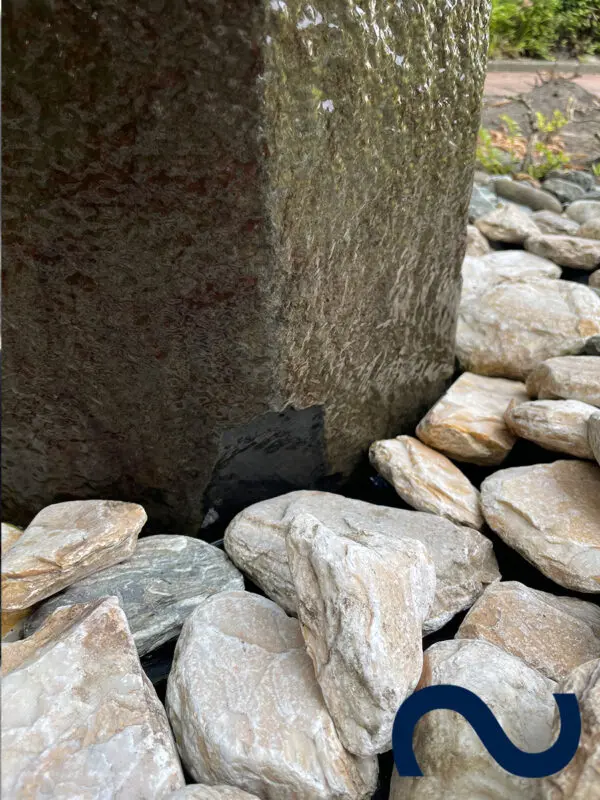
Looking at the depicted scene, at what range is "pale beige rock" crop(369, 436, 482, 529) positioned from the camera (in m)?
1.64

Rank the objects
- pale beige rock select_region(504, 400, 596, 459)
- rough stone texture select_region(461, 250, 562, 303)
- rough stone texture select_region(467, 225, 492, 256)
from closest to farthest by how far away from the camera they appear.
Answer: pale beige rock select_region(504, 400, 596, 459), rough stone texture select_region(461, 250, 562, 303), rough stone texture select_region(467, 225, 492, 256)

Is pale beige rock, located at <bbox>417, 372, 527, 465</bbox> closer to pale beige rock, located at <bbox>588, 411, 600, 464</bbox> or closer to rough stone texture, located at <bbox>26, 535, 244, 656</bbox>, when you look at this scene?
pale beige rock, located at <bbox>588, 411, 600, 464</bbox>

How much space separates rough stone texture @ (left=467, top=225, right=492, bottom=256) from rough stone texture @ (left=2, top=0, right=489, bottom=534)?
4.41ft

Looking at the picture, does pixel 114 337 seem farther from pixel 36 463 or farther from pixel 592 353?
pixel 592 353

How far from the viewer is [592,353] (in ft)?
6.79

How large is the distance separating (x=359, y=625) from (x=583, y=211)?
11.9 ft

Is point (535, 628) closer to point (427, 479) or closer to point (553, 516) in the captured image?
point (553, 516)

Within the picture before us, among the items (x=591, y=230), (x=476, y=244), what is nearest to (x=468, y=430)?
(x=476, y=244)

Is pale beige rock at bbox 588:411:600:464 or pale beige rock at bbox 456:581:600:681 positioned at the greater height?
pale beige rock at bbox 588:411:600:464

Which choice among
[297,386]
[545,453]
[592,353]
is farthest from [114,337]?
[592,353]

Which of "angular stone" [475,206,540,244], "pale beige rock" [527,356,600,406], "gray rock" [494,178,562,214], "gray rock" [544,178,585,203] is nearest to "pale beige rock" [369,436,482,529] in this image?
"pale beige rock" [527,356,600,406]

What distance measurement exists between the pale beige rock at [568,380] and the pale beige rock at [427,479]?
333 millimetres

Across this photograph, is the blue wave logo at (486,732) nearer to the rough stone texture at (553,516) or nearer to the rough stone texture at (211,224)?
the rough stone texture at (553,516)

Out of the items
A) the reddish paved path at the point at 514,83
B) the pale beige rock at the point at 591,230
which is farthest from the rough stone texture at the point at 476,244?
the reddish paved path at the point at 514,83
